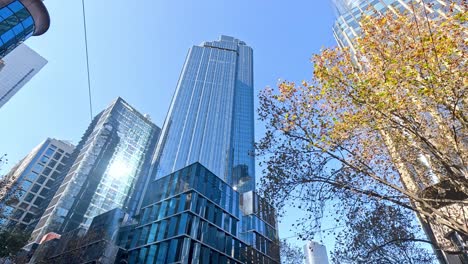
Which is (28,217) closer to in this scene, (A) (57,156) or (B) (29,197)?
(B) (29,197)

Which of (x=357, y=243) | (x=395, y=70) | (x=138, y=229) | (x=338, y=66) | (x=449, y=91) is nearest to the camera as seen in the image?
(x=449, y=91)

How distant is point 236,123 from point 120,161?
55.6 meters

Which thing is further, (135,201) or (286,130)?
(135,201)

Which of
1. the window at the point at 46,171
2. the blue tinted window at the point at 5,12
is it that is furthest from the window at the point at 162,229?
the window at the point at 46,171

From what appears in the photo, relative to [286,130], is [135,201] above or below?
above

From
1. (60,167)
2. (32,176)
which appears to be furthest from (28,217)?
(60,167)

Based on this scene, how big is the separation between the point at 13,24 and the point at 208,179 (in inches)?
1208

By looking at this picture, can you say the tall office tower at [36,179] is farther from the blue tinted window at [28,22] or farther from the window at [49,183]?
the blue tinted window at [28,22]

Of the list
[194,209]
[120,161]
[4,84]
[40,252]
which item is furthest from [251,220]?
[4,84]

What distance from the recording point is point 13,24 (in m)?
24.1

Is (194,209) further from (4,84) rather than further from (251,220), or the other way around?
(4,84)

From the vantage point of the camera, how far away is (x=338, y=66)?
9.30m

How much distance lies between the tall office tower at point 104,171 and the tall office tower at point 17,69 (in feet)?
99.9

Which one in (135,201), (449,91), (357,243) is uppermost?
(135,201)
